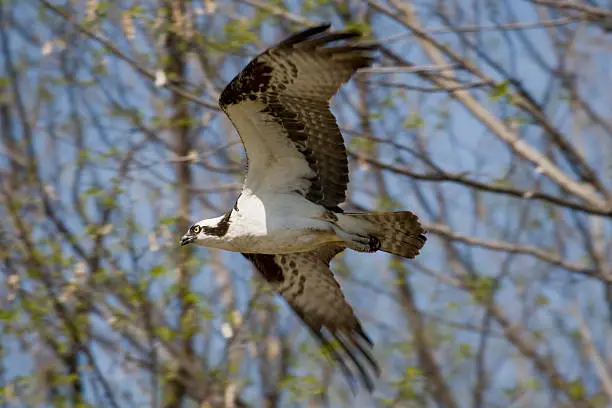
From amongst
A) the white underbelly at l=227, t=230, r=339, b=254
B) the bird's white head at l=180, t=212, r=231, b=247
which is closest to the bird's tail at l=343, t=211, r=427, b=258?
the white underbelly at l=227, t=230, r=339, b=254

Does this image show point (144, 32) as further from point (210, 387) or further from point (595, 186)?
point (595, 186)

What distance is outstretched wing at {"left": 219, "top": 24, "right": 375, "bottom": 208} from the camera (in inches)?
213

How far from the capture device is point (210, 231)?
602cm

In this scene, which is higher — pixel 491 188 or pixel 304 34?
pixel 304 34

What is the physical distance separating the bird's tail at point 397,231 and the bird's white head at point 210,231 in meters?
0.74

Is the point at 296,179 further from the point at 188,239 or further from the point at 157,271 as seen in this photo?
the point at 157,271

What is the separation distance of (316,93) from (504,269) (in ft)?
18.2

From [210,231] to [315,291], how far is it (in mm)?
1101

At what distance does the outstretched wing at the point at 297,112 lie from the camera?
5.40 m

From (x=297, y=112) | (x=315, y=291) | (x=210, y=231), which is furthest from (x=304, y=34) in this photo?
(x=315, y=291)

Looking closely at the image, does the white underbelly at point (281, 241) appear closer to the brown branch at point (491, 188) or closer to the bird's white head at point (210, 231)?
the bird's white head at point (210, 231)

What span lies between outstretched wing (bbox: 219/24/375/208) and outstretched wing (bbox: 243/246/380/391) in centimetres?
70

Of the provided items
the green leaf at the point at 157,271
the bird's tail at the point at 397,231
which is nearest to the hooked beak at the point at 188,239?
the bird's tail at the point at 397,231

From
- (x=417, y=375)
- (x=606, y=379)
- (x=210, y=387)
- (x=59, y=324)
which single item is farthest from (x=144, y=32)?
(x=606, y=379)
